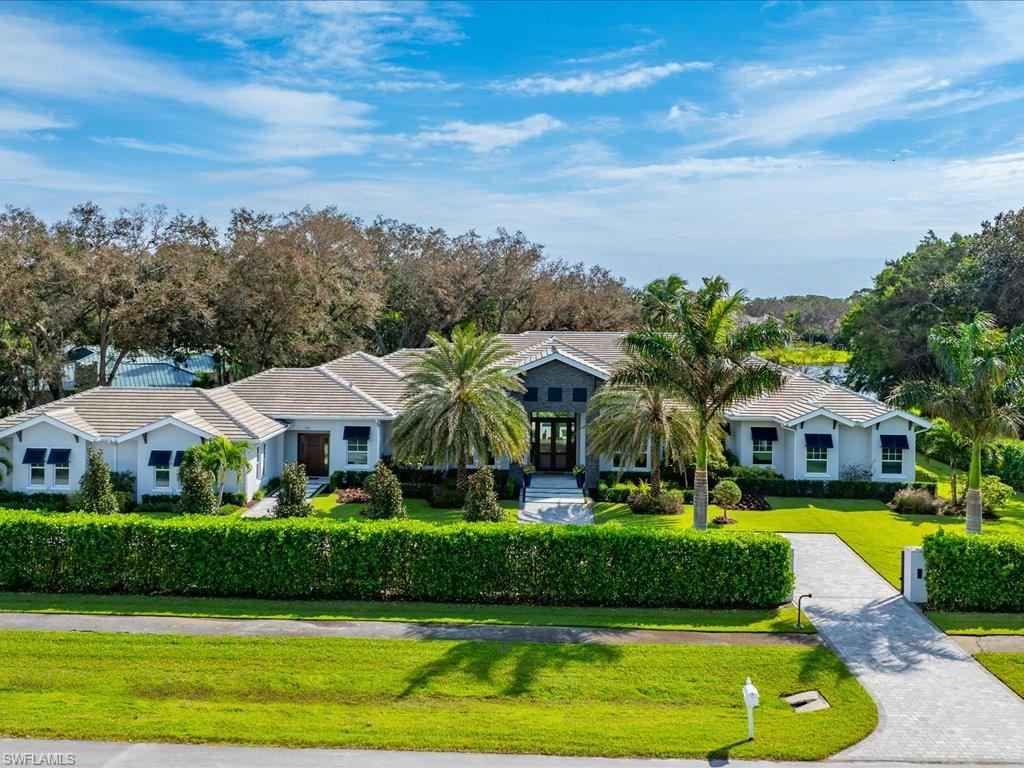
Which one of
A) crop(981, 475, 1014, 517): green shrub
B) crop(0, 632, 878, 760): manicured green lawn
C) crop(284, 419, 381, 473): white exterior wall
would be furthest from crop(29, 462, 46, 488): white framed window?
crop(981, 475, 1014, 517): green shrub

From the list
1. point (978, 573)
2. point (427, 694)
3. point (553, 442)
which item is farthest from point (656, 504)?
point (427, 694)

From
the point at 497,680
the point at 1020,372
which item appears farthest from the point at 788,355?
the point at 497,680

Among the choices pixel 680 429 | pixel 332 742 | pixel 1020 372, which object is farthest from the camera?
pixel 680 429

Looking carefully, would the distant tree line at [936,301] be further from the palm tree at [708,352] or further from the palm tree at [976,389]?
the palm tree at [708,352]

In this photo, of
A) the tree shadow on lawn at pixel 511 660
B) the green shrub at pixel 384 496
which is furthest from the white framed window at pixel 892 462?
the tree shadow on lawn at pixel 511 660

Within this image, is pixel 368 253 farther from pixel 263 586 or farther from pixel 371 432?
pixel 263 586
